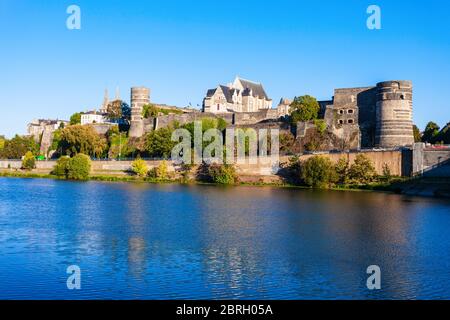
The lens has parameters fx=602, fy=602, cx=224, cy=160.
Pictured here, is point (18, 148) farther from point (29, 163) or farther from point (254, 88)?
point (254, 88)

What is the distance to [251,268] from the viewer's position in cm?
1825

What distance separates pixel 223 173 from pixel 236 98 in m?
21.7

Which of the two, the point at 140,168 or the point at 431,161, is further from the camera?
the point at 140,168

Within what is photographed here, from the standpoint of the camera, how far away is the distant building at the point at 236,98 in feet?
239

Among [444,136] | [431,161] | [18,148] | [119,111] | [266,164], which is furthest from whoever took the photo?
[119,111]

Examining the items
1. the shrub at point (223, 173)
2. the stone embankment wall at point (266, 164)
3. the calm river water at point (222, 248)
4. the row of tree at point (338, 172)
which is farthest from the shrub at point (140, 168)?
the calm river water at point (222, 248)

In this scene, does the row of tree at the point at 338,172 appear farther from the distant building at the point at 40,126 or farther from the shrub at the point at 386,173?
the distant building at the point at 40,126

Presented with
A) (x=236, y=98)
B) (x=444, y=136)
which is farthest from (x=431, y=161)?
(x=236, y=98)

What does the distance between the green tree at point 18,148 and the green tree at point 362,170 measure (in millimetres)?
47986

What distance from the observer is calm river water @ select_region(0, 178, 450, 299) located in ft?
52.4

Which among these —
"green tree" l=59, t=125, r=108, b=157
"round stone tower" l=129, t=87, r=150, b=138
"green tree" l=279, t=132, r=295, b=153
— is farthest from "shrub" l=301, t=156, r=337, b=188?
"green tree" l=59, t=125, r=108, b=157

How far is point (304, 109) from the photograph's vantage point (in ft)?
190
